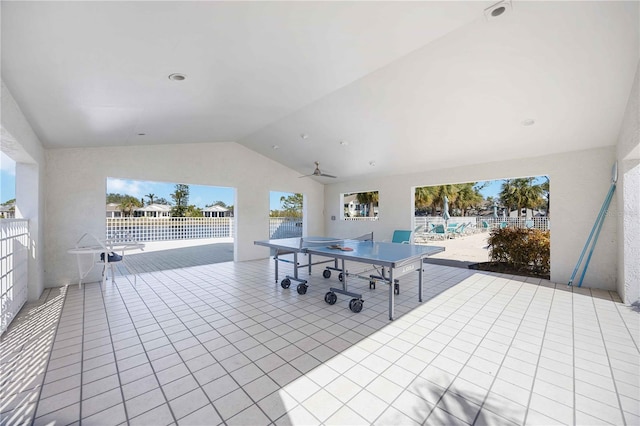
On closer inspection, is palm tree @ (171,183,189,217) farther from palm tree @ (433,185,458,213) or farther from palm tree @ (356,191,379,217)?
palm tree @ (433,185,458,213)

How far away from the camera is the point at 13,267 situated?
314cm

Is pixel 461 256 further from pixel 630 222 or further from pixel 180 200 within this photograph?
pixel 180 200

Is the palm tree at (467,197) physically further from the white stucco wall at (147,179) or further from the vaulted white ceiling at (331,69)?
the vaulted white ceiling at (331,69)

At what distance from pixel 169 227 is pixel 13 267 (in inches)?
317

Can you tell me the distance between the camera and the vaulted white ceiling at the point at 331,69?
6.21 feet

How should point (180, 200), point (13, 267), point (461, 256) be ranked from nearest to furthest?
1. point (13, 267)
2. point (461, 256)
3. point (180, 200)

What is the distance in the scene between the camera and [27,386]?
6.36ft

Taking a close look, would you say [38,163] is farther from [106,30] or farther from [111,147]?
[106,30]

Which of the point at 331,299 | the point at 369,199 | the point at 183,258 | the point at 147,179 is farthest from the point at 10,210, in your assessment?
the point at 369,199

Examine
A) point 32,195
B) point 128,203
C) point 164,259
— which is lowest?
point 164,259

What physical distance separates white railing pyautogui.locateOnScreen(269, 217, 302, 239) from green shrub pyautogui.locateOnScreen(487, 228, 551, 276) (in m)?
6.46

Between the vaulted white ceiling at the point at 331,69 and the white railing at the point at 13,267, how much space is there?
135 centimetres

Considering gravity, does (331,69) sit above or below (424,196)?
above

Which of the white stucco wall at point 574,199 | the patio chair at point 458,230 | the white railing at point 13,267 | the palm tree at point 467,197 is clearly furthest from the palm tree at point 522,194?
the white railing at point 13,267
